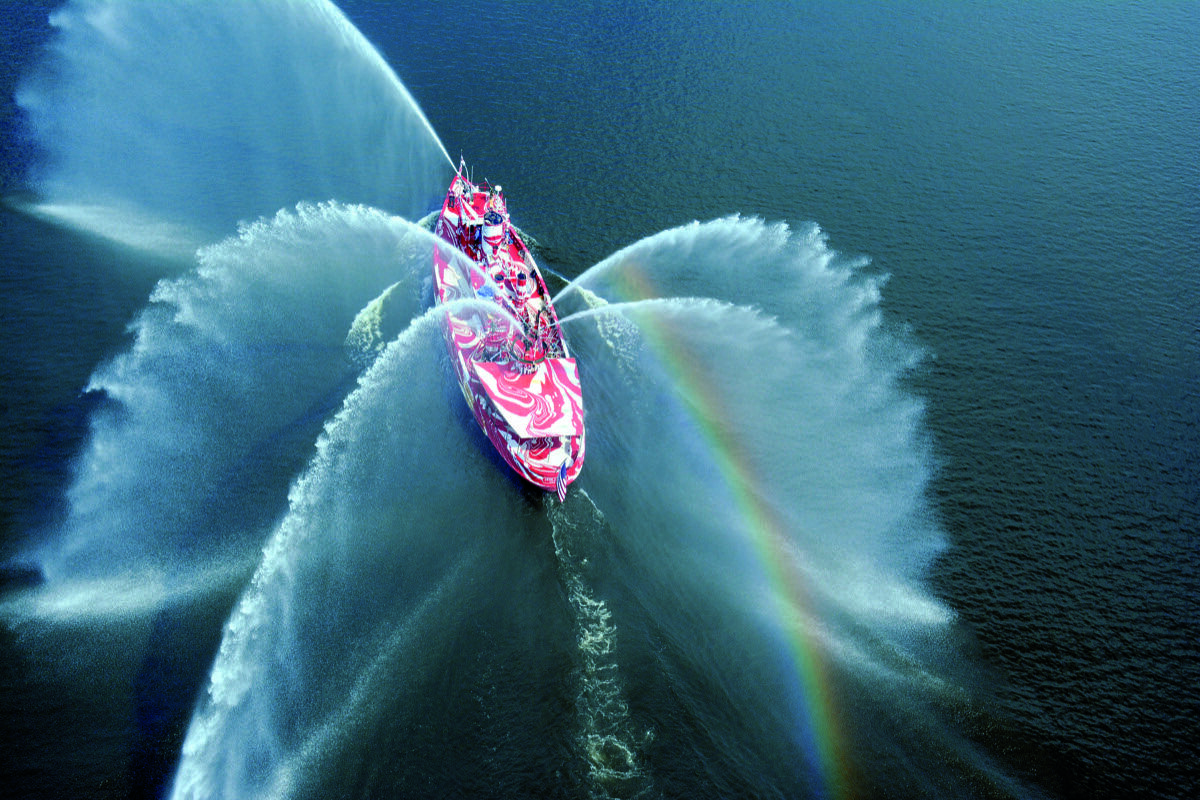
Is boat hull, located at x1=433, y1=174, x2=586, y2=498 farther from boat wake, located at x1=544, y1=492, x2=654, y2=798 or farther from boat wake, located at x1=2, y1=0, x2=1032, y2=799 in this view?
boat wake, located at x1=544, y1=492, x2=654, y2=798

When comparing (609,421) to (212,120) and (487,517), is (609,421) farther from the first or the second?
(212,120)

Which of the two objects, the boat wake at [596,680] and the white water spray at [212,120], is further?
the white water spray at [212,120]

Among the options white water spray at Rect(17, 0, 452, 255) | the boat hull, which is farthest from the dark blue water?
the boat hull

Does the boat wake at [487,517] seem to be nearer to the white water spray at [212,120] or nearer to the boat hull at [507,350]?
the white water spray at [212,120]

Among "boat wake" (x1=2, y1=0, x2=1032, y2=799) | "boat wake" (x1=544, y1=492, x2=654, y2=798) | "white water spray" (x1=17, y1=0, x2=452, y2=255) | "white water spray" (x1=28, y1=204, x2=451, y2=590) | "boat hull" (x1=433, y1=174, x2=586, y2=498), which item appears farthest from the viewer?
"white water spray" (x1=17, y1=0, x2=452, y2=255)

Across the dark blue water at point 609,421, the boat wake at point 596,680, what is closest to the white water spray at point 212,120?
the dark blue water at point 609,421

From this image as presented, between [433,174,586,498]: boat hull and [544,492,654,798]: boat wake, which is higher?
[433,174,586,498]: boat hull

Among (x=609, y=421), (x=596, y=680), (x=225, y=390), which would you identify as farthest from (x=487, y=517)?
(x=225, y=390)

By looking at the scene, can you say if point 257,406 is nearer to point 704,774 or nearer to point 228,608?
point 228,608
